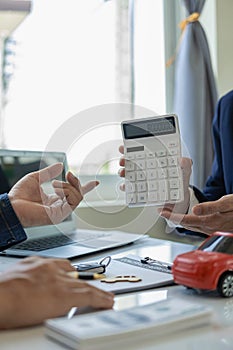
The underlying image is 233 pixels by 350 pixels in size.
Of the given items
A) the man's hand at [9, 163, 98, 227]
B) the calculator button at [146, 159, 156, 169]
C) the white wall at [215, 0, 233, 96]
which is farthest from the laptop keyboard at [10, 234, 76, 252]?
the white wall at [215, 0, 233, 96]

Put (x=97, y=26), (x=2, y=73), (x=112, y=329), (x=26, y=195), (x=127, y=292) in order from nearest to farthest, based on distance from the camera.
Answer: (x=112, y=329), (x=127, y=292), (x=26, y=195), (x=2, y=73), (x=97, y=26)

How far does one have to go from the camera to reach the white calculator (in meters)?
0.85

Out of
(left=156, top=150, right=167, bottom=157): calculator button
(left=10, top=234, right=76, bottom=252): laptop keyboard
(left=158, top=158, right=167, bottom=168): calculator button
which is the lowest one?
(left=10, top=234, right=76, bottom=252): laptop keyboard

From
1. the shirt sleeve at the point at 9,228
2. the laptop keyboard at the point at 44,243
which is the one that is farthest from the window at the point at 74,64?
the shirt sleeve at the point at 9,228

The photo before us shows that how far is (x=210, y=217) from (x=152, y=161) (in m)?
0.20

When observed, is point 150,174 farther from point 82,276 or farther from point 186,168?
point 82,276

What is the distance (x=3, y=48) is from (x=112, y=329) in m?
1.33

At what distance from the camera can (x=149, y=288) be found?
0.71 meters

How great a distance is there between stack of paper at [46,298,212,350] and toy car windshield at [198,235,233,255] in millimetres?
130

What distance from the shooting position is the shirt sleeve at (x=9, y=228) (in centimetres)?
91

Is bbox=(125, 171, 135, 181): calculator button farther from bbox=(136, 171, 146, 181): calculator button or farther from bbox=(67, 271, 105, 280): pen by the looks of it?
bbox=(67, 271, 105, 280): pen

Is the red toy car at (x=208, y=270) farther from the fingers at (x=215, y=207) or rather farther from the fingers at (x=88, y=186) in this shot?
the fingers at (x=88, y=186)

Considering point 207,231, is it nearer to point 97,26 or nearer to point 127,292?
point 127,292

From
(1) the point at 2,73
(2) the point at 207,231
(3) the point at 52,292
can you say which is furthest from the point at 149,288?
(1) the point at 2,73
